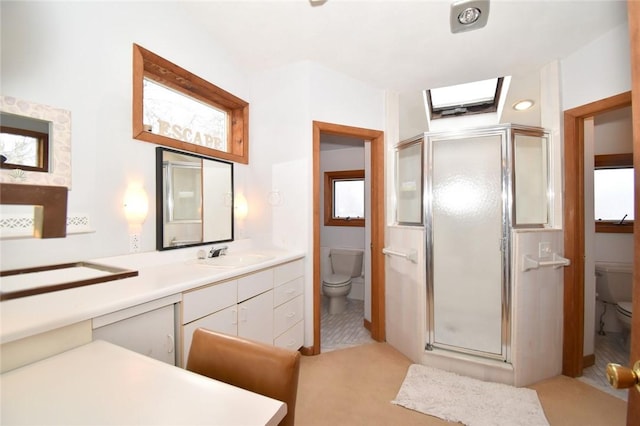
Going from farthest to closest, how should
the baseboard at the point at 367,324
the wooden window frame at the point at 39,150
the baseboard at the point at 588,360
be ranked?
the baseboard at the point at 367,324
the baseboard at the point at 588,360
the wooden window frame at the point at 39,150

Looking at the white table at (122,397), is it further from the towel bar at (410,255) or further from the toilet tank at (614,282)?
the toilet tank at (614,282)

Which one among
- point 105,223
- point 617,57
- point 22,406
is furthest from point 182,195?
point 617,57

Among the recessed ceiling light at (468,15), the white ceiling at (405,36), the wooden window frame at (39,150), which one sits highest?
the white ceiling at (405,36)

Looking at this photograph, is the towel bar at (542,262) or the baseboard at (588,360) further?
the baseboard at (588,360)

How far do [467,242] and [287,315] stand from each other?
1620 mm

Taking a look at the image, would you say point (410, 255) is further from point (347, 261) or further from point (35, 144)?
point (35, 144)

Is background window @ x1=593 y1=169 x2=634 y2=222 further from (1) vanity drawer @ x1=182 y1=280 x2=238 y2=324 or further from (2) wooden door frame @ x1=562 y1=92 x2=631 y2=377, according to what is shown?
(1) vanity drawer @ x1=182 y1=280 x2=238 y2=324

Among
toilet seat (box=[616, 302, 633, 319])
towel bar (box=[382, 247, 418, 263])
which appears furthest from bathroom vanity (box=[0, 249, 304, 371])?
toilet seat (box=[616, 302, 633, 319])

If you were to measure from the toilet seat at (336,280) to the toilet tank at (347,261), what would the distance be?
0.25 m

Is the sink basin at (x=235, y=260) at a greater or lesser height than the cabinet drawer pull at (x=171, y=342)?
greater

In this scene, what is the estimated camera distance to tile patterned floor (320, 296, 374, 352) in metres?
2.64

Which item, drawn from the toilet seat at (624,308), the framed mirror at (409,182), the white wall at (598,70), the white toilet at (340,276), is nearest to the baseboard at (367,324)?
the white toilet at (340,276)

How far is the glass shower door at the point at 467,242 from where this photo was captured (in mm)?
2105

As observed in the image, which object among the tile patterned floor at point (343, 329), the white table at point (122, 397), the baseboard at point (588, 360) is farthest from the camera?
the tile patterned floor at point (343, 329)
